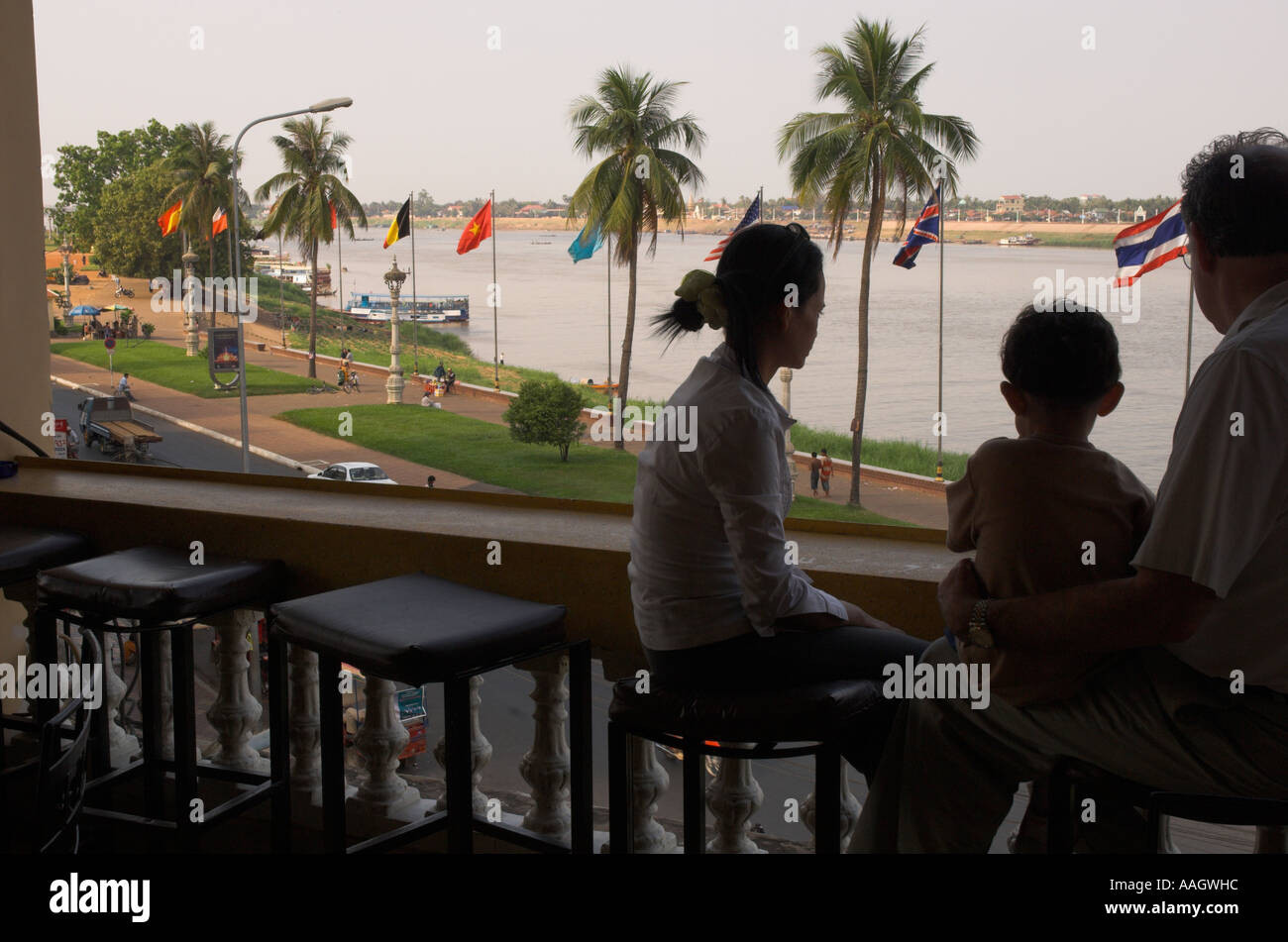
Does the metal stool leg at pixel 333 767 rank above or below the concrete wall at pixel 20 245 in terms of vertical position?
below

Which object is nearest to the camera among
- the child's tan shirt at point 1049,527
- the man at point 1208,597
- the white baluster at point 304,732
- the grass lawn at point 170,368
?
the man at point 1208,597

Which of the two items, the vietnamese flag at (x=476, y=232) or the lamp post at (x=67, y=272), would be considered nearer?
the lamp post at (x=67, y=272)

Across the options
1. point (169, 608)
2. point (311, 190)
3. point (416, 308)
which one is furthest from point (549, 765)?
point (416, 308)

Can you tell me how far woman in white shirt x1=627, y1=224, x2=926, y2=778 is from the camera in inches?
54.2

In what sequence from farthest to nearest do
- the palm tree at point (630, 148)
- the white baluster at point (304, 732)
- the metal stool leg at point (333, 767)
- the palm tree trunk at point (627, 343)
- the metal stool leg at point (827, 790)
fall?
1. the palm tree at point (630, 148)
2. the palm tree trunk at point (627, 343)
3. the white baluster at point (304, 732)
4. the metal stool leg at point (333, 767)
5. the metal stool leg at point (827, 790)

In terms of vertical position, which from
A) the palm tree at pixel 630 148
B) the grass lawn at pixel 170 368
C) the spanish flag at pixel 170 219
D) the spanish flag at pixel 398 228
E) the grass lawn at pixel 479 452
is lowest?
the grass lawn at pixel 479 452

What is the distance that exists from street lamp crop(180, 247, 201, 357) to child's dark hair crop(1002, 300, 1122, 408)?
16.2 ft

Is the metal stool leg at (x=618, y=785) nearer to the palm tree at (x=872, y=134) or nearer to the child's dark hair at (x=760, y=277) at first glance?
the child's dark hair at (x=760, y=277)

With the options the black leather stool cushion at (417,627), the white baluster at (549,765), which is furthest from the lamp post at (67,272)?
the white baluster at (549,765)

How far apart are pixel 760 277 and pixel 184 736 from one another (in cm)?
147

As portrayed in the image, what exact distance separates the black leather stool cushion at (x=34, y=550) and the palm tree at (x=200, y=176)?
337cm

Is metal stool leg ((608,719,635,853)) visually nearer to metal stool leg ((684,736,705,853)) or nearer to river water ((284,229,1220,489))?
metal stool leg ((684,736,705,853))

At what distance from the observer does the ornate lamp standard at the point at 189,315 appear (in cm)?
546

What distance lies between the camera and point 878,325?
22812mm
